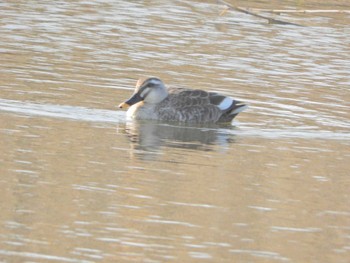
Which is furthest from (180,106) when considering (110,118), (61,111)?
(61,111)

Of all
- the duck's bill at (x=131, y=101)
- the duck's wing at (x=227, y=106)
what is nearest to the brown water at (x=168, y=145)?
the duck's bill at (x=131, y=101)

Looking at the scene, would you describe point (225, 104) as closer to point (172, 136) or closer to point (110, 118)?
point (172, 136)

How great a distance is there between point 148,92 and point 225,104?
1.03 m

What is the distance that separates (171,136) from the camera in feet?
50.3

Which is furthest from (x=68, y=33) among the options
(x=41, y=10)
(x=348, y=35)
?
(x=348, y=35)

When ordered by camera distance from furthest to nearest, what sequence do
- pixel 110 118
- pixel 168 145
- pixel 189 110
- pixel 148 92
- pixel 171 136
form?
pixel 148 92
pixel 189 110
pixel 110 118
pixel 171 136
pixel 168 145

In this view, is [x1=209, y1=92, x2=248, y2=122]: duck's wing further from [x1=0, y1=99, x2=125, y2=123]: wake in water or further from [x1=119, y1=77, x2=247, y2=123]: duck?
[x1=0, y1=99, x2=125, y2=123]: wake in water

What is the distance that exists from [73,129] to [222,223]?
14.3 ft

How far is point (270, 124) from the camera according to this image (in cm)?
1614

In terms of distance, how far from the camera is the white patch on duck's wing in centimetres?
1627

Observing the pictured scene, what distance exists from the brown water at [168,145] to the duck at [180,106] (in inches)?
9.7

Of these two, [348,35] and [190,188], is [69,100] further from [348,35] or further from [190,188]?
[348,35]

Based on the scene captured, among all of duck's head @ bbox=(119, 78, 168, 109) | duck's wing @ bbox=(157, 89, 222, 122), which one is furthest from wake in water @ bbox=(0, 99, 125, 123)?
duck's wing @ bbox=(157, 89, 222, 122)

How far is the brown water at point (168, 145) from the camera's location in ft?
33.7
